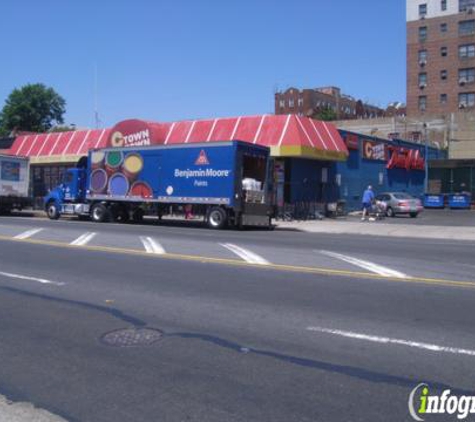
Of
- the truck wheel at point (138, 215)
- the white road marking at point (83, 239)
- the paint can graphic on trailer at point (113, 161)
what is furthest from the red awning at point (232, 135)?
the white road marking at point (83, 239)

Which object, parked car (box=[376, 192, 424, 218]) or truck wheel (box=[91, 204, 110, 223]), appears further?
parked car (box=[376, 192, 424, 218])

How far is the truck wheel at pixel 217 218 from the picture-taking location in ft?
76.6

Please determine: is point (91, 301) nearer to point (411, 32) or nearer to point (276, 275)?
point (276, 275)

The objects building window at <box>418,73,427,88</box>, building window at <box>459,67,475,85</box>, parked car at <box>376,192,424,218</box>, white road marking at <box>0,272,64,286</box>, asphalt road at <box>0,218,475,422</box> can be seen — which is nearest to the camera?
asphalt road at <box>0,218,475,422</box>

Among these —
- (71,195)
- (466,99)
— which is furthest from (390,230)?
(466,99)

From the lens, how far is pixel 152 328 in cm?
724

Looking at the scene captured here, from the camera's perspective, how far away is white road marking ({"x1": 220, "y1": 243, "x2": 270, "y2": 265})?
12.7 metres

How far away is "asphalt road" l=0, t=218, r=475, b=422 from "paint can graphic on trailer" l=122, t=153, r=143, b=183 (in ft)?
44.4

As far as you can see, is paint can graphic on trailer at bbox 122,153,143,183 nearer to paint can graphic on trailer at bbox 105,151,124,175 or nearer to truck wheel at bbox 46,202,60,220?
paint can graphic on trailer at bbox 105,151,124,175

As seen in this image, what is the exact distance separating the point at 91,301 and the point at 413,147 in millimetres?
39769

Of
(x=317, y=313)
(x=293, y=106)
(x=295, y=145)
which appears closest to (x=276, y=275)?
(x=317, y=313)

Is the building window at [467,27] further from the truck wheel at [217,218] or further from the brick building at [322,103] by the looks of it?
the truck wheel at [217,218]

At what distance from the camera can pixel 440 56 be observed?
82.3 meters

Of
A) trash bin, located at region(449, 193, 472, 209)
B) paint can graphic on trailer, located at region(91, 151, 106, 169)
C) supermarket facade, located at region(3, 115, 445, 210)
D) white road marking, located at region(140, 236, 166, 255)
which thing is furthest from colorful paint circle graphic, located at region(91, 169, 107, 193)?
trash bin, located at region(449, 193, 472, 209)
